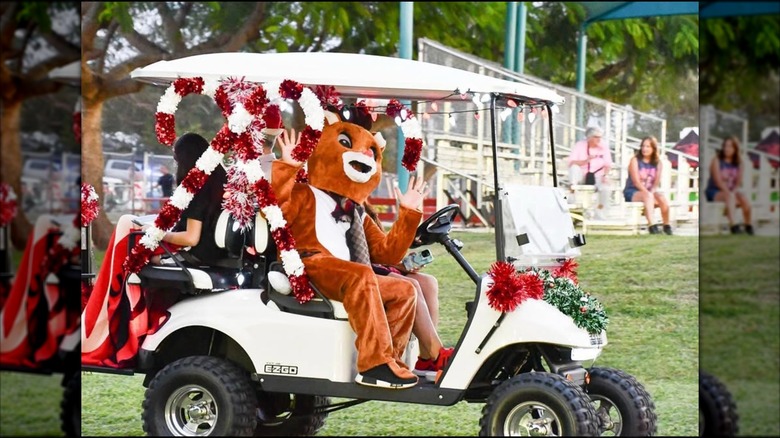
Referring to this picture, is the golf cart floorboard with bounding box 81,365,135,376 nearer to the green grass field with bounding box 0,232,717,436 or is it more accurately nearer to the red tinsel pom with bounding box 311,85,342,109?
the green grass field with bounding box 0,232,717,436

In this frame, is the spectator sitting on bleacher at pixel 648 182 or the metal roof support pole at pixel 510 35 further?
the metal roof support pole at pixel 510 35

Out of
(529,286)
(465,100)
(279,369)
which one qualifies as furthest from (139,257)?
(529,286)

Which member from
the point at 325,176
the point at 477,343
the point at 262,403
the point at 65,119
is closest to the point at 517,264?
the point at 477,343

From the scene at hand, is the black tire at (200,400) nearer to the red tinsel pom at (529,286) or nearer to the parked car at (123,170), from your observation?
the parked car at (123,170)

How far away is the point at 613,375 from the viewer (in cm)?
498

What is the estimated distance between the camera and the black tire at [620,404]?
4934 millimetres

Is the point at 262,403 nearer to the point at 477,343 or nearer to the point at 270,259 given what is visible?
the point at 270,259

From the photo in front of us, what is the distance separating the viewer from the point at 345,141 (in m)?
5.06

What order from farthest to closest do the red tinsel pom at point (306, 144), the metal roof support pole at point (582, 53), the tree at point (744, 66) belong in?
the metal roof support pole at point (582, 53) < the red tinsel pom at point (306, 144) < the tree at point (744, 66)

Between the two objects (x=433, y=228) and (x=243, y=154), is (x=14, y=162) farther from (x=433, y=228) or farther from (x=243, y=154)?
(x=433, y=228)

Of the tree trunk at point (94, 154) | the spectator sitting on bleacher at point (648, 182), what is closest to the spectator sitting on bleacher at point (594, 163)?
the spectator sitting on bleacher at point (648, 182)

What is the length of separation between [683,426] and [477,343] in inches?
53.8

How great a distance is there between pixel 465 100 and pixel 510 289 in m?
0.97

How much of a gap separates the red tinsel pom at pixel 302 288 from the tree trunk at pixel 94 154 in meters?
1.01
